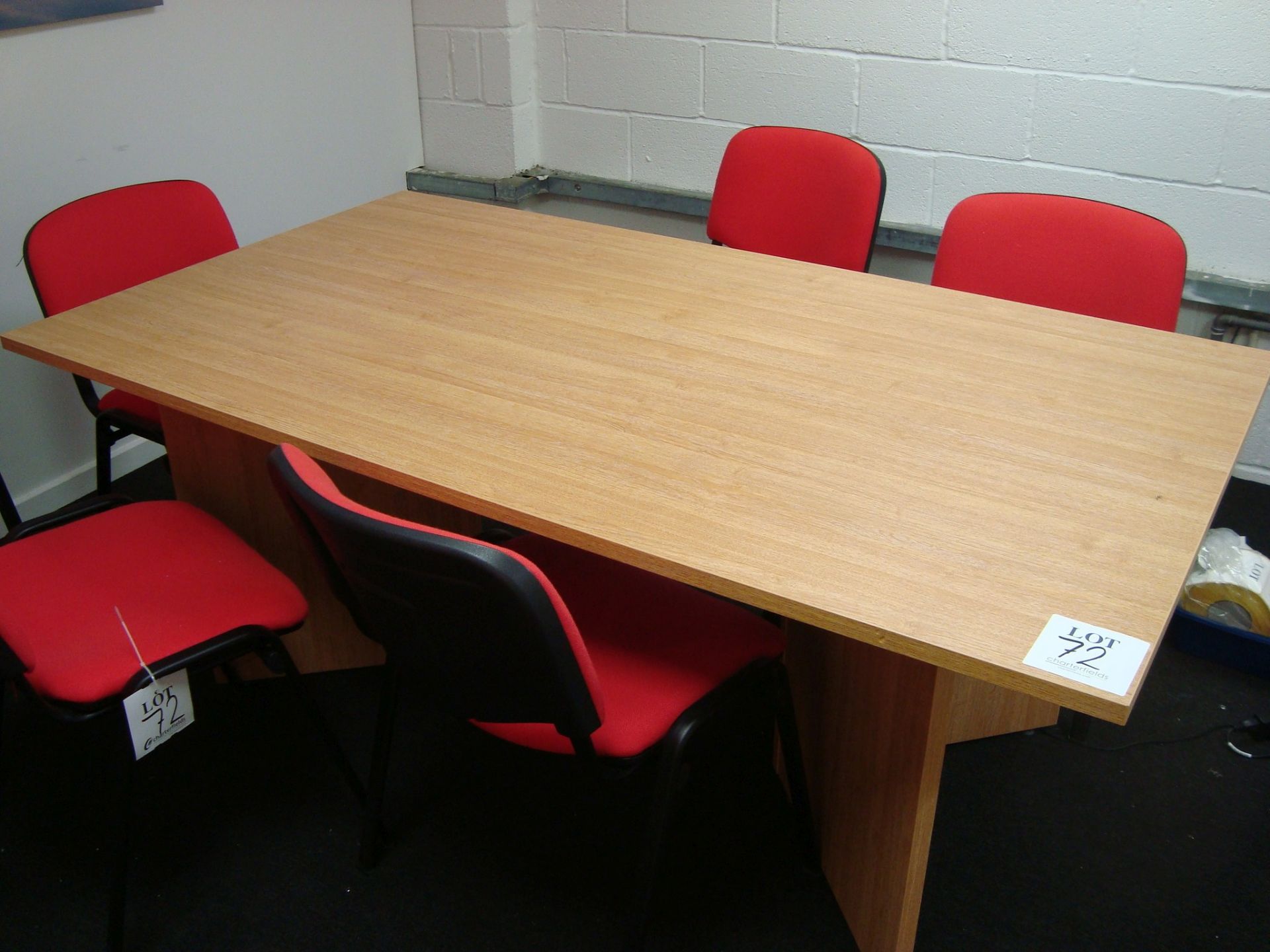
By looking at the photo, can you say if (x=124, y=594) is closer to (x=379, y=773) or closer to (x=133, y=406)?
(x=379, y=773)

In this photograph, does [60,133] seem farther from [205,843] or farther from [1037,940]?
[1037,940]

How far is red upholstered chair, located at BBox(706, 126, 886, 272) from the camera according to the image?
7.25 ft

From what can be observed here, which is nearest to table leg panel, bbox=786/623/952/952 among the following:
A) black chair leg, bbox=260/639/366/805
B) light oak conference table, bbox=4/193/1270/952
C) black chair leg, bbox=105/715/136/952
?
light oak conference table, bbox=4/193/1270/952

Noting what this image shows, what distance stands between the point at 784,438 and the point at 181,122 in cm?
198

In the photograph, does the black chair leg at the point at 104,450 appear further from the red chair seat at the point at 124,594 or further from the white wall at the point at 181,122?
the red chair seat at the point at 124,594

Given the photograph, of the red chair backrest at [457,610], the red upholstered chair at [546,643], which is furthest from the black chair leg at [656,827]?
the red chair backrest at [457,610]

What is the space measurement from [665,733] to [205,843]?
2.91 feet

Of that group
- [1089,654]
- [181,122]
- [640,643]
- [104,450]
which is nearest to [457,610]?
[640,643]

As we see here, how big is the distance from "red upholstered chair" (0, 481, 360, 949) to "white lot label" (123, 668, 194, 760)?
0.01m

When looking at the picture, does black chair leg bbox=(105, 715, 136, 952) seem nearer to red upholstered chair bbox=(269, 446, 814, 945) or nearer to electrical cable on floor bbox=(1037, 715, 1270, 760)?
red upholstered chair bbox=(269, 446, 814, 945)

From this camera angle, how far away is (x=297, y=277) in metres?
1.97

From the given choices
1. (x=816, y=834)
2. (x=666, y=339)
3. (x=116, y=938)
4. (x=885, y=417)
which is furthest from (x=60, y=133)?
(x=816, y=834)

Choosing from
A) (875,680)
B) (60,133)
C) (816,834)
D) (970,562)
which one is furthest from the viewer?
(60,133)

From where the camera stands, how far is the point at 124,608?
1.53 m
